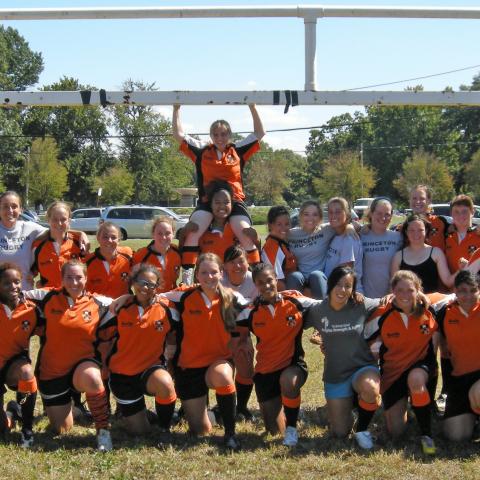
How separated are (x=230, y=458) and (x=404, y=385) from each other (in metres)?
1.42

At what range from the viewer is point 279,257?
5.90 metres

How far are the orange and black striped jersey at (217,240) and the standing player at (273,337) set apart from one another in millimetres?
1163

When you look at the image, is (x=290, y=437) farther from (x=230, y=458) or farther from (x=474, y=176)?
(x=474, y=176)

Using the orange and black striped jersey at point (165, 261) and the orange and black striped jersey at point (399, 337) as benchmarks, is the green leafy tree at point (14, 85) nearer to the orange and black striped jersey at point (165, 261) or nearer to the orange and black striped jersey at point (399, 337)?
the orange and black striped jersey at point (165, 261)

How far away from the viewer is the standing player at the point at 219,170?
6.11 meters

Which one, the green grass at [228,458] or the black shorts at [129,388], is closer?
the green grass at [228,458]

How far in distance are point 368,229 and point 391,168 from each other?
227 feet

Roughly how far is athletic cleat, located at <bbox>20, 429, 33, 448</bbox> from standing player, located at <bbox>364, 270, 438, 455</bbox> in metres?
2.64

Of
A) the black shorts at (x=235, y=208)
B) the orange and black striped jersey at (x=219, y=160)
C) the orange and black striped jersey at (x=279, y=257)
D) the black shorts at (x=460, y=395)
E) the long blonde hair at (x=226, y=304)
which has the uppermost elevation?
the orange and black striped jersey at (x=219, y=160)

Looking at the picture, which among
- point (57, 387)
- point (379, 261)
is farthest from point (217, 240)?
point (57, 387)

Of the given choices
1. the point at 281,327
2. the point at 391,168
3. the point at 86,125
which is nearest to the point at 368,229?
the point at 281,327

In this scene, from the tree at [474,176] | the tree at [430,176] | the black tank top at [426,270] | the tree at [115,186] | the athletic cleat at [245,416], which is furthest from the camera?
the tree at [115,186]

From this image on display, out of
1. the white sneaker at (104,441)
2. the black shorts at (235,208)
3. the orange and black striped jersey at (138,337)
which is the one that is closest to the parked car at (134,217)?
the black shorts at (235,208)

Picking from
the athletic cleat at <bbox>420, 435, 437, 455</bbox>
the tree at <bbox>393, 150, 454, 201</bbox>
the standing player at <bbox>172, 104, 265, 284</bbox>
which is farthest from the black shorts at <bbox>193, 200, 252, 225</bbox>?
the tree at <bbox>393, 150, 454, 201</bbox>
